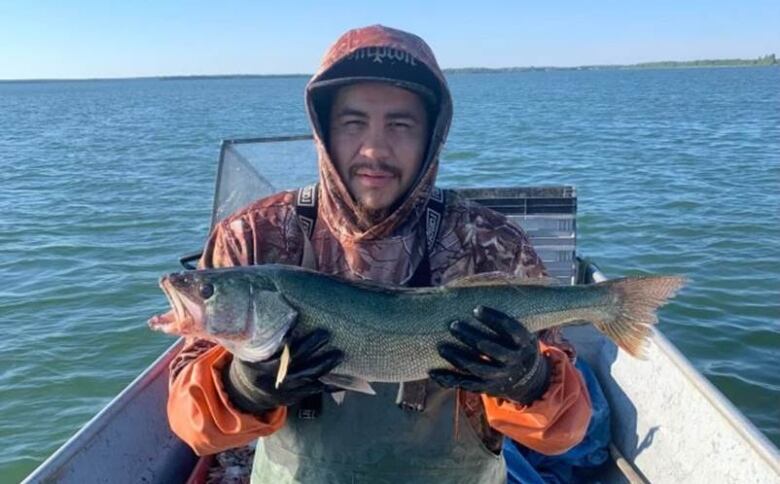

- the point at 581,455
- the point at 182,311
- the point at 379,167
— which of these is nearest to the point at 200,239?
the point at 581,455

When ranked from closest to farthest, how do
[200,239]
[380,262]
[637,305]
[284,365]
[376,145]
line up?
[284,365] → [637,305] → [376,145] → [380,262] → [200,239]

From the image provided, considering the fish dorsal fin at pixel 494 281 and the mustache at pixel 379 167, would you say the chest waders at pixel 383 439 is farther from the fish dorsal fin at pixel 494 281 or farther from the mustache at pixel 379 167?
the mustache at pixel 379 167

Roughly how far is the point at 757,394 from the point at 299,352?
720 centimetres

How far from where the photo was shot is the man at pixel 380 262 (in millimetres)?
3178

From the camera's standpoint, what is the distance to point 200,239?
51.2 ft

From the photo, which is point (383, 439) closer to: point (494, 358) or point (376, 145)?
point (494, 358)

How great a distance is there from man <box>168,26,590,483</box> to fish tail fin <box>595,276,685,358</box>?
0.98 ft

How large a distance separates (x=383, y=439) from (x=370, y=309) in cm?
71

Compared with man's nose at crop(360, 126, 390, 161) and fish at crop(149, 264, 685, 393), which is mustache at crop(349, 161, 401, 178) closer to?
man's nose at crop(360, 126, 390, 161)

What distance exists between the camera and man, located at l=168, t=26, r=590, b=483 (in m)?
3.18

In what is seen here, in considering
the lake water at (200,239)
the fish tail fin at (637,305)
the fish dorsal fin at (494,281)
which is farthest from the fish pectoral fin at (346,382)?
the lake water at (200,239)

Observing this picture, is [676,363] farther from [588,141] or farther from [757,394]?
[588,141]

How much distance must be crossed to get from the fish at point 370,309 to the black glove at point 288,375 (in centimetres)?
5

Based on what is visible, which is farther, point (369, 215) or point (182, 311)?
point (369, 215)
